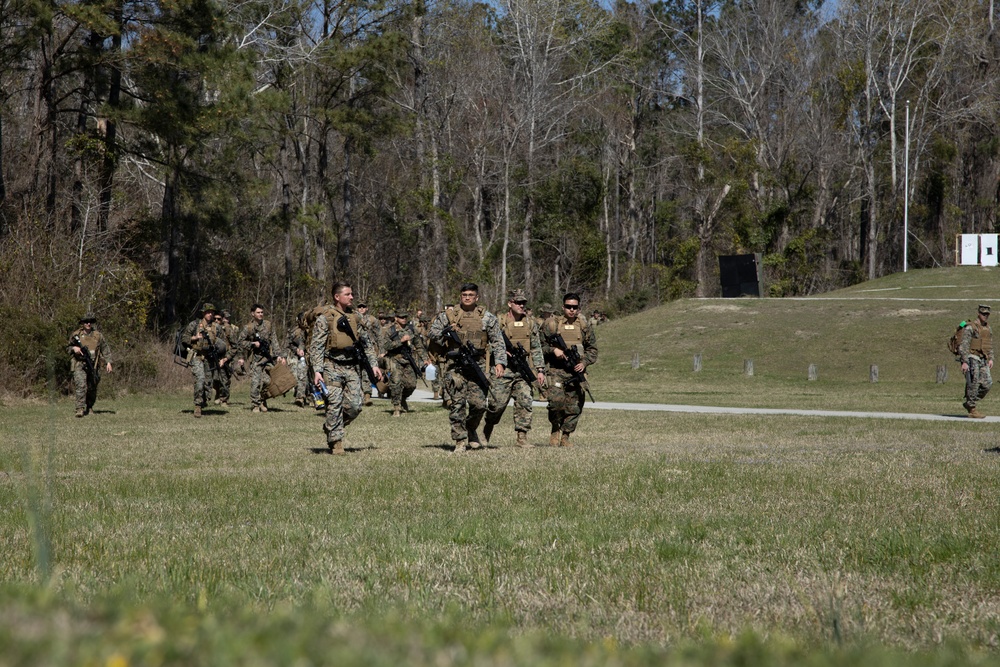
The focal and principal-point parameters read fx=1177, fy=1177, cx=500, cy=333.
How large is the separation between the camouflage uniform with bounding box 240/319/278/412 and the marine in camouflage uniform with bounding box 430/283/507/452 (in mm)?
11269

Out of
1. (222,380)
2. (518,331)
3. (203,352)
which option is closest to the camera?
(518,331)

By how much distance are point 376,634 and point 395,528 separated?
5997 millimetres

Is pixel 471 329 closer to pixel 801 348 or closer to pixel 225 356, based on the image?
pixel 225 356

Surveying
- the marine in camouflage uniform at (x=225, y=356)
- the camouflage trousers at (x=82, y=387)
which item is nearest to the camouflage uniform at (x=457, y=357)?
the camouflage trousers at (x=82, y=387)

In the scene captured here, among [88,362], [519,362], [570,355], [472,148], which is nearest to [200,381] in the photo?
[88,362]

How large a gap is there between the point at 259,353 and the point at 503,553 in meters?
20.8

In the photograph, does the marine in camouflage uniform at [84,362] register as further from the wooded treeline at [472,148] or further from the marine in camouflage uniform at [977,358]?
the marine in camouflage uniform at [977,358]

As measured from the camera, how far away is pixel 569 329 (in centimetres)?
1695

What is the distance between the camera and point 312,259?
52.2 m

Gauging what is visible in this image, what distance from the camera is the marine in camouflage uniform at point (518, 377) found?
52.6ft

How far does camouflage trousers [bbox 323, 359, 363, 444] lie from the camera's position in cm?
1530

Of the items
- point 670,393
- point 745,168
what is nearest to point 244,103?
point 670,393

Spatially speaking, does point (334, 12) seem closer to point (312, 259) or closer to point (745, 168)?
point (312, 259)

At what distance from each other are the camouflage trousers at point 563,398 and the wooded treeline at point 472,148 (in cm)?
1753
